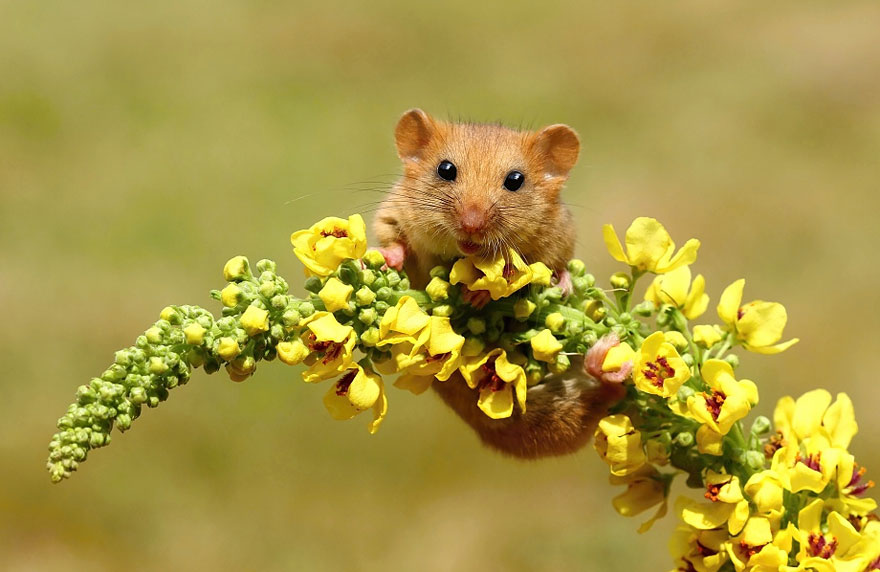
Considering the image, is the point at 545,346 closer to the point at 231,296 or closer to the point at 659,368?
the point at 659,368

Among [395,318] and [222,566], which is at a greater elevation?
[395,318]

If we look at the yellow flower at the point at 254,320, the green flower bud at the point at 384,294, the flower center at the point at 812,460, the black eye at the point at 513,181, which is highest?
the yellow flower at the point at 254,320

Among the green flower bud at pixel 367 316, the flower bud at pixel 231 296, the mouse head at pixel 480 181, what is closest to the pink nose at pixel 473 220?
the mouse head at pixel 480 181

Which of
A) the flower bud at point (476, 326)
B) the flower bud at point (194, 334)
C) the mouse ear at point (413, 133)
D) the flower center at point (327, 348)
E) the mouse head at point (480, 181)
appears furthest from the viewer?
the mouse ear at point (413, 133)

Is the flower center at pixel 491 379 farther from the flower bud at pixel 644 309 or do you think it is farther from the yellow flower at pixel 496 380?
the flower bud at pixel 644 309

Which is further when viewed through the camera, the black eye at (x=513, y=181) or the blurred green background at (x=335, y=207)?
the blurred green background at (x=335, y=207)

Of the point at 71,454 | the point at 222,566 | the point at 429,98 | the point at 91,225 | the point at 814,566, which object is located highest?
the point at 71,454

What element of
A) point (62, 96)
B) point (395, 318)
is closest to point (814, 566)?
point (395, 318)

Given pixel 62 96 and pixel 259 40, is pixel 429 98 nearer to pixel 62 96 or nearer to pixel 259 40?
pixel 259 40
